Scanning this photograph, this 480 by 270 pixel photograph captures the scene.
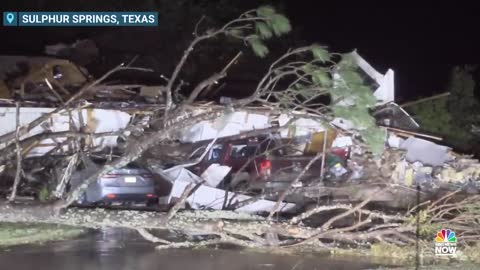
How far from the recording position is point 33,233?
991 centimetres

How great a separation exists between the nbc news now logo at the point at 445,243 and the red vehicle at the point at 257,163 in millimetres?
4340

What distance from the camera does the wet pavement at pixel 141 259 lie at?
27.1 feet

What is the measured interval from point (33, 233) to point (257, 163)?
4.69m

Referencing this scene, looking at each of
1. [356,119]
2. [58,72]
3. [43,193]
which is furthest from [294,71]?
[58,72]

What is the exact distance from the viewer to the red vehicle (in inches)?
504

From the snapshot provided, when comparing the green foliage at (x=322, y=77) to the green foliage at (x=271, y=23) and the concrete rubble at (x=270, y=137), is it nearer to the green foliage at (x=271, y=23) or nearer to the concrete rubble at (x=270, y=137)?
the green foliage at (x=271, y=23)

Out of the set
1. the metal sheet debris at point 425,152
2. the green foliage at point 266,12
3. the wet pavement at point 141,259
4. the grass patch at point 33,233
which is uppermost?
the green foliage at point 266,12

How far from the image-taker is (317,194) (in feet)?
39.2

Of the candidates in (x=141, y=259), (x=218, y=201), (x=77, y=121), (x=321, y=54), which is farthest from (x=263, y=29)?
(x=77, y=121)

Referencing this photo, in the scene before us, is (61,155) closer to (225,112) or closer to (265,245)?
(225,112)

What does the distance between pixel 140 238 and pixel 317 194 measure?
3.40 metres
